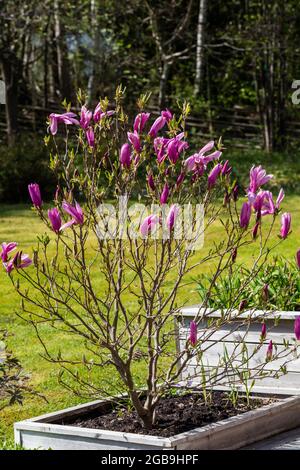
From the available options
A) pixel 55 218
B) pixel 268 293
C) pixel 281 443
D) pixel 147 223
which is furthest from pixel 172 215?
→ pixel 268 293

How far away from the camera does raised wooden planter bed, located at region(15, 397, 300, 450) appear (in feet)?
14.7

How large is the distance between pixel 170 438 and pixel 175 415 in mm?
603

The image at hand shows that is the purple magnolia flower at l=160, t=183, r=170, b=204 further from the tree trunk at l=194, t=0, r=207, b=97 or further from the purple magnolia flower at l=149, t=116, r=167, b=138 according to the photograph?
the tree trunk at l=194, t=0, r=207, b=97

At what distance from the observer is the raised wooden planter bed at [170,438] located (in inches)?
176

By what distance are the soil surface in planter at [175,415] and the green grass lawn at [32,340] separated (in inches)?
19.1

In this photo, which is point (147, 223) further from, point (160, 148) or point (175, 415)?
point (175, 415)

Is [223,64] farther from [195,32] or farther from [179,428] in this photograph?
[179,428]

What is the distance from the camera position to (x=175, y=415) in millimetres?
5016

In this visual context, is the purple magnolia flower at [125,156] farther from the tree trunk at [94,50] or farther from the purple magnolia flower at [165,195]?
the tree trunk at [94,50]

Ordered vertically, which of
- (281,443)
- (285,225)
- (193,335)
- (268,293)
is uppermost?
(285,225)

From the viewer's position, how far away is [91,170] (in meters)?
4.82

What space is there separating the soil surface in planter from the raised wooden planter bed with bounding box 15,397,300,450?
0.37 feet
